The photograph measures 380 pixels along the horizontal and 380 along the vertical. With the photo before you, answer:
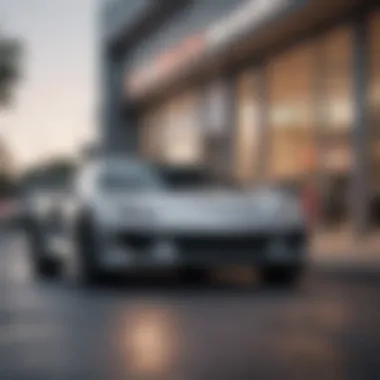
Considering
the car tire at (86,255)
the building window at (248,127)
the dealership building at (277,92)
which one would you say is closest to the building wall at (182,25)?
the dealership building at (277,92)

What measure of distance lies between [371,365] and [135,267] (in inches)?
237

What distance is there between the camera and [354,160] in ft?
83.2

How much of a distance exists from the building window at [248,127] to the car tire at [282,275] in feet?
54.5

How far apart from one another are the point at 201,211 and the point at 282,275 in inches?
53.4

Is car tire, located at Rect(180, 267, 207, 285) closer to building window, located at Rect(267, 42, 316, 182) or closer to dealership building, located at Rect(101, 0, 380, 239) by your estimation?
dealership building, located at Rect(101, 0, 380, 239)

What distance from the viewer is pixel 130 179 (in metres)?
15.0

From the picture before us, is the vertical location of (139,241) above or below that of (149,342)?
above

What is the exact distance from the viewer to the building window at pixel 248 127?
31484 millimetres

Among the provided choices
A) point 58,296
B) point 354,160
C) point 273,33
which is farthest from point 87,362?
point 273,33

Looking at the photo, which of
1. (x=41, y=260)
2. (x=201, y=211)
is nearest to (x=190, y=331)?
(x=201, y=211)

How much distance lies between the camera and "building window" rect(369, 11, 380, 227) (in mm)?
24484

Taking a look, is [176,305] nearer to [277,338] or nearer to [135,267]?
[135,267]

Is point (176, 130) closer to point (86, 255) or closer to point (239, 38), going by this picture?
point (239, 38)

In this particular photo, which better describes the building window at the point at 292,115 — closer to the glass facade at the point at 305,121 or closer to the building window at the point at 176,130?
the glass facade at the point at 305,121
